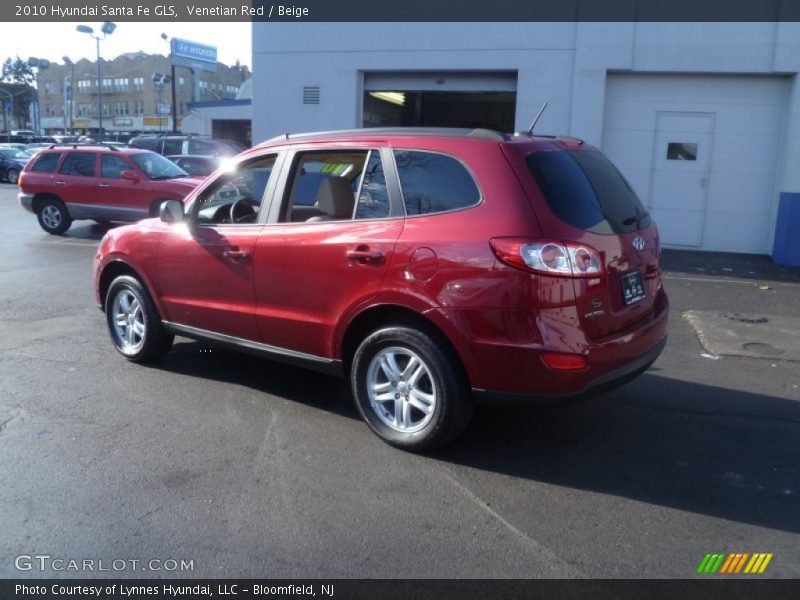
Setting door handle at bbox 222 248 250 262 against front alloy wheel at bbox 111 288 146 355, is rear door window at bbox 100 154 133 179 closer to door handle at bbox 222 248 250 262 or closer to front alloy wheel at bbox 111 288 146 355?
front alloy wheel at bbox 111 288 146 355

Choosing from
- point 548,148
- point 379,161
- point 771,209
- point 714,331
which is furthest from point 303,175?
point 771,209

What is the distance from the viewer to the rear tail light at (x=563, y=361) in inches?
154

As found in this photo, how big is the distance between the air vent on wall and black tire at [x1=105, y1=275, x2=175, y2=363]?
8.82 meters

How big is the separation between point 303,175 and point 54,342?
3211 millimetres

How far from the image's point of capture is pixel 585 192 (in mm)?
4285

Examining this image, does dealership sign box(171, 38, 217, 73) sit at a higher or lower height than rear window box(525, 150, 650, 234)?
higher

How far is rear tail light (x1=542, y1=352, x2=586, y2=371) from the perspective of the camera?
3.92 meters

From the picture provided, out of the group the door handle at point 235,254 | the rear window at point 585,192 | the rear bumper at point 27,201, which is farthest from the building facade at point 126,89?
the rear window at point 585,192

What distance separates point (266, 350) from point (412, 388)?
1.27m

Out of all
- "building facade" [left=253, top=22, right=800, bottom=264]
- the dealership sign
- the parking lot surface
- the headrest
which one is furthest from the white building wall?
the dealership sign

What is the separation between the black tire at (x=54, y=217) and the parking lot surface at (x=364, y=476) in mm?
9141

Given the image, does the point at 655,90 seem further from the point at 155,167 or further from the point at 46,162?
the point at 46,162

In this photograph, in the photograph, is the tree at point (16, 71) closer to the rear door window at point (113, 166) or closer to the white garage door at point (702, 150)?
the rear door window at point (113, 166)

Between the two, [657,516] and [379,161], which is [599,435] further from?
[379,161]
